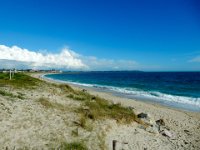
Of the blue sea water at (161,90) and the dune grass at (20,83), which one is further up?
the dune grass at (20,83)

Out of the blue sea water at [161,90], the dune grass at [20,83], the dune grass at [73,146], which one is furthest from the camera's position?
the blue sea water at [161,90]

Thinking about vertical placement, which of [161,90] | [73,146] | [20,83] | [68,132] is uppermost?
[20,83]

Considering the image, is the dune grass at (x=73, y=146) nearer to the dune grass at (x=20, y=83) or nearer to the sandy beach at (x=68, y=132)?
the sandy beach at (x=68, y=132)

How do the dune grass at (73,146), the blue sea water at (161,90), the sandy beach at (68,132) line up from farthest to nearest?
the blue sea water at (161,90)
the sandy beach at (68,132)
the dune grass at (73,146)

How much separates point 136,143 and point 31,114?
5.33 m

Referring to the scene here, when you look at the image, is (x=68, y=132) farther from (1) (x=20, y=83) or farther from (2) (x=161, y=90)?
(2) (x=161, y=90)

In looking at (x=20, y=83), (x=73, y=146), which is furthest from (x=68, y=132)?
(x=20, y=83)

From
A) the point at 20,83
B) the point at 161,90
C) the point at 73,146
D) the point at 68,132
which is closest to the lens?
the point at 73,146

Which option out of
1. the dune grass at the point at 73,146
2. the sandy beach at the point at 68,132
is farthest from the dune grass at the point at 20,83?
the dune grass at the point at 73,146

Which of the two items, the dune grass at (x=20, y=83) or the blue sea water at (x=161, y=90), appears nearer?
the dune grass at (x=20, y=83)

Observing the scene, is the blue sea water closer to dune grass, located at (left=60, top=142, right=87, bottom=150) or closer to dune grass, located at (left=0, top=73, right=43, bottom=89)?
dune grass, located at (left=0, top=73, right=43, bottom=89)

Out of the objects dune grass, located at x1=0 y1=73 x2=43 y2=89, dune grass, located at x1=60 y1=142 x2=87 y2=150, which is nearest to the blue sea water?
dune grass, located at x1=0 y1=73 x2=43 y2=89

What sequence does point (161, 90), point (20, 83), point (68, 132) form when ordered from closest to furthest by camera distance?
point (68, 132), point (20, 83), point (161, 90)

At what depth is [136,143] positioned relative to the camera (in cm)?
1095
